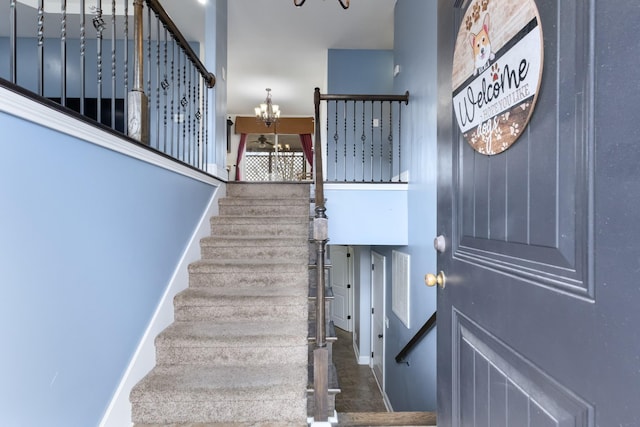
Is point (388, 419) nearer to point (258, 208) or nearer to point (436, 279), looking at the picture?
point (436, 279)

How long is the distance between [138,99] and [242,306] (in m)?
1.47

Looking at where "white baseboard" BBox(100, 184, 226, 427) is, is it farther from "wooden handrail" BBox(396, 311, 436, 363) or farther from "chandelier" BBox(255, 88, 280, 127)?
"chandelier" BBox(255, 88, 280, 127)

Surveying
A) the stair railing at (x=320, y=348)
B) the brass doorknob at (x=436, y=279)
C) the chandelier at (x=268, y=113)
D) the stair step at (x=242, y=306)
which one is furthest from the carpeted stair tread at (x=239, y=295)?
the chandelier at (x=268, y=113)

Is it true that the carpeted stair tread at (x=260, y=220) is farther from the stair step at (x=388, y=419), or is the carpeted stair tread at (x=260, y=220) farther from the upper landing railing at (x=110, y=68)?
the stair step at (x=388, y=419)

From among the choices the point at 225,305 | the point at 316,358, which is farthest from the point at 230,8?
the point at 316,358

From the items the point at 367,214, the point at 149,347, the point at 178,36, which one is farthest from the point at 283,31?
the point at 149,347

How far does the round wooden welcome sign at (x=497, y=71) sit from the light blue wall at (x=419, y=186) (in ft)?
5.73

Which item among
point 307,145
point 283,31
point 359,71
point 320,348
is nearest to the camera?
point 320,348

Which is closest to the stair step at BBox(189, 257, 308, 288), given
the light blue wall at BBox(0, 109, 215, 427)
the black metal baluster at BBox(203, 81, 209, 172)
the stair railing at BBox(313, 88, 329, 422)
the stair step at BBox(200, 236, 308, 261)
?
the stair step at BBox(200, 236, 308, 261)

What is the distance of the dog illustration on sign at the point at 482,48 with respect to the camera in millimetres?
779

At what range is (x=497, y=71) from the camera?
2.42ft

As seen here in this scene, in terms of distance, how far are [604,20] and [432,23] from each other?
8.74 feet

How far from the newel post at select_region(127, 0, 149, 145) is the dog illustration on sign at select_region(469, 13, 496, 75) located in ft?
5.71

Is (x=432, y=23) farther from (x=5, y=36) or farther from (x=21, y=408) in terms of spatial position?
(x=5, y=36)
